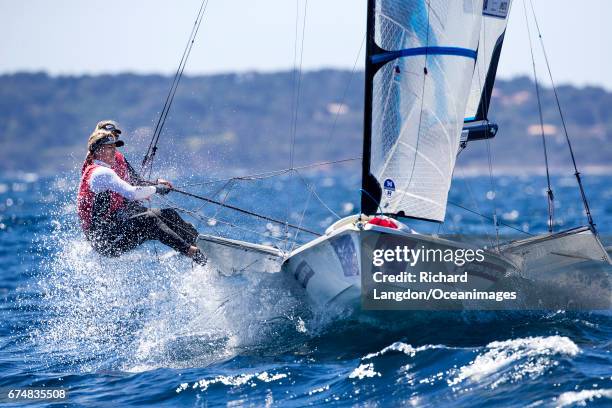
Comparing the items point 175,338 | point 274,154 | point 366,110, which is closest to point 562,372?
point 366,110

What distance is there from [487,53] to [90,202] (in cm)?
423

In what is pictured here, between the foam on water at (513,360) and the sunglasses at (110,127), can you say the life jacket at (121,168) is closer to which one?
the sunglasses at (110,127)

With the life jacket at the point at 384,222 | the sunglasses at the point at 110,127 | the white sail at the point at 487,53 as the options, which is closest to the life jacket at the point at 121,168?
the sunglasses at the point at 110,127

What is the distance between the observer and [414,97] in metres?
7.42

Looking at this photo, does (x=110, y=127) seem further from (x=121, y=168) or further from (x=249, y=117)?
(x=249, y=117)

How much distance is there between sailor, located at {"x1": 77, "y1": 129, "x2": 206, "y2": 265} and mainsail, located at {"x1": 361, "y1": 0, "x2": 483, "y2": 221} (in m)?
1.63

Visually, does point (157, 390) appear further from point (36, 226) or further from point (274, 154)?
point (274, 154)

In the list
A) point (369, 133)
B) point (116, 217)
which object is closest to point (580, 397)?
point (369, 133)

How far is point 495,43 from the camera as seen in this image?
891 centimetres

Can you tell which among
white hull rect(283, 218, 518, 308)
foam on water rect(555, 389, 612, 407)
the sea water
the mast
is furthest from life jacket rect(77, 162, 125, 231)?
foam on water rect(555, 389, 612, 407)

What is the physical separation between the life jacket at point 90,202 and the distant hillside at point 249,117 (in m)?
105

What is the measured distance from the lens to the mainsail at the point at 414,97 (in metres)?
7.36

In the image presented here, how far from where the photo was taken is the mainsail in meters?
7.36

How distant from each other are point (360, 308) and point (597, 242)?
209cm
